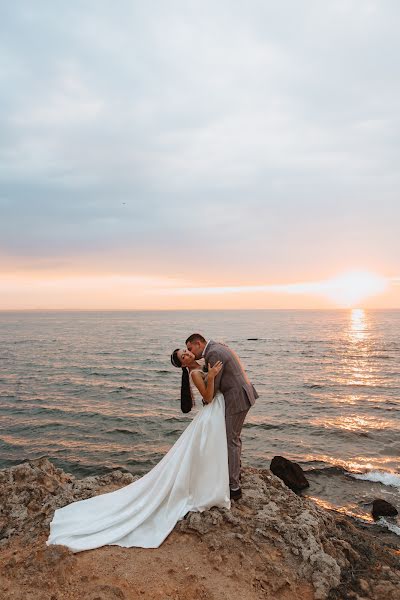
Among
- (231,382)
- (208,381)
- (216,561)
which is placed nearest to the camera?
(216,561)

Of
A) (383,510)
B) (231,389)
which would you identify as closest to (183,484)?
(231,389)

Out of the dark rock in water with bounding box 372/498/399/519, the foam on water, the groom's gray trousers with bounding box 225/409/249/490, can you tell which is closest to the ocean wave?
the dark rock in water with bounding box 372/498/399/519

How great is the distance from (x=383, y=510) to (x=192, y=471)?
672 centimetres

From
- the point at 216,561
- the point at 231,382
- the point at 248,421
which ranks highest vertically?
the point at 231,382

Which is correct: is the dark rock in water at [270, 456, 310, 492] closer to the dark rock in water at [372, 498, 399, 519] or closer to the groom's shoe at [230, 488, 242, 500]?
the dark rock in water at [372, 498, 399, 519]

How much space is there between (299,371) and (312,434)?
1795cm

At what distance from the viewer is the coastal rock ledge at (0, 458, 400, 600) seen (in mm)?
5109

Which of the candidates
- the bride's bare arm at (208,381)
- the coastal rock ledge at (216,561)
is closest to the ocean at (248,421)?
the coastal rock ledge at (216,561)

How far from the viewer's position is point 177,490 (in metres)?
6.46

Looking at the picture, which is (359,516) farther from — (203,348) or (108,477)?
(203,348)

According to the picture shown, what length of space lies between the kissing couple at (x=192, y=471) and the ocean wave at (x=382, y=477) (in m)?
8.19

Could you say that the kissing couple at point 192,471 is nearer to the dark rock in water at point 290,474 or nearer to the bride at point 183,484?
the bride at point 183,484

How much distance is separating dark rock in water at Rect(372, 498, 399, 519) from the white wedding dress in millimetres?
5935

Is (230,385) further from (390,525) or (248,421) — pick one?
(248,421)
